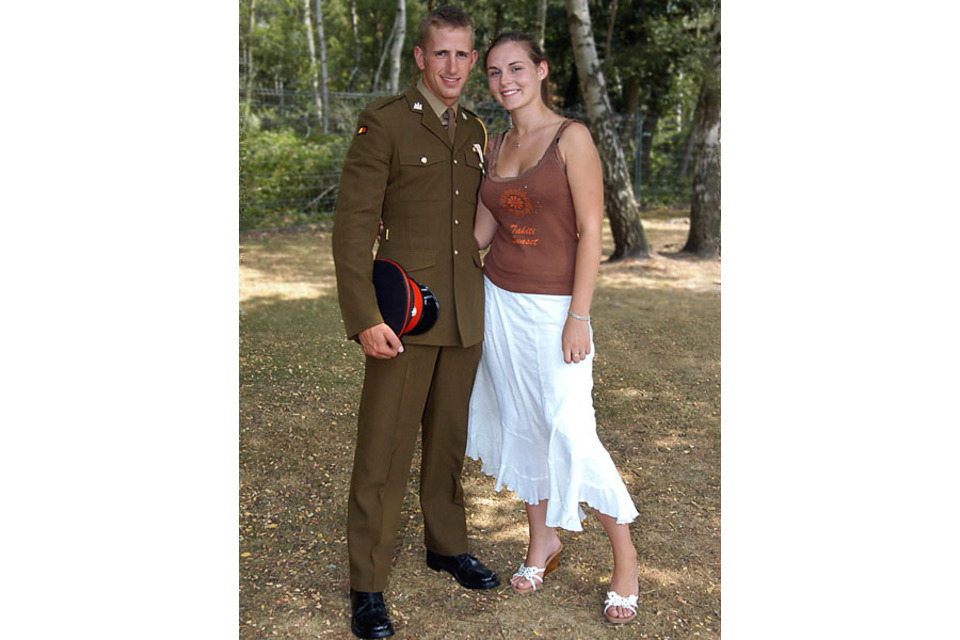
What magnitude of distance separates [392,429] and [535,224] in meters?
0.85

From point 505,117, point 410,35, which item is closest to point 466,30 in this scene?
point 505,117

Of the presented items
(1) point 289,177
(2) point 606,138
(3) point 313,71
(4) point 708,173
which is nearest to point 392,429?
(2) point 606,138

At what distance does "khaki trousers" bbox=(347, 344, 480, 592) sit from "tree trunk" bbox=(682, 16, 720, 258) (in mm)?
7741

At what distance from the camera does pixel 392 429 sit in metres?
2.95

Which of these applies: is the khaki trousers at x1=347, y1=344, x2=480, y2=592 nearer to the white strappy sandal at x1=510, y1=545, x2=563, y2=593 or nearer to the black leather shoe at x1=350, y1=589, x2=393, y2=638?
the black leather shoe at x1=350, y1=589, x2=393, y2=638

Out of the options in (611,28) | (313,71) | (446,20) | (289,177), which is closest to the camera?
(446,20)

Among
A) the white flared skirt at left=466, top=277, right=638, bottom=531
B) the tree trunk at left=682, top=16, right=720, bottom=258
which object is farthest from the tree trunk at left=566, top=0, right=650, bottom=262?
the white flared skirt at left=466, top=277, right=638, bottom=531

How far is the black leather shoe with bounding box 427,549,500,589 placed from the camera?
10.5 ft

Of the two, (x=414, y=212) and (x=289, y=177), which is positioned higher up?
(x=289, y=177)

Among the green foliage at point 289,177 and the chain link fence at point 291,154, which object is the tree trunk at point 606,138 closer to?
the chain link fence at point 291,154

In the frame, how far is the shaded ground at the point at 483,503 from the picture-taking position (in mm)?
3006

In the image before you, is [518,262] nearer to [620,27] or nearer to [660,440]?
[660,440]

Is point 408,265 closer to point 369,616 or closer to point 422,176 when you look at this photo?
point 422,176

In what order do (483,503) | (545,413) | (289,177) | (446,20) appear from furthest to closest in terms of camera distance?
(289,177) < (483,503) < (545,413) < (446,20)
